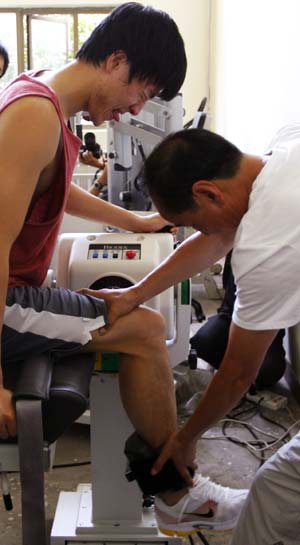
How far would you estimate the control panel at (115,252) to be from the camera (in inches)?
67.9

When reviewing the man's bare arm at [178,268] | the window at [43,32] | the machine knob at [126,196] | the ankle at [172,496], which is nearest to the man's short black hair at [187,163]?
the man's bare arm at [178,268]

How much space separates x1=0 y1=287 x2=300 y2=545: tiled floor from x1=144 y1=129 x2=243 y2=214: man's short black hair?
112 cm

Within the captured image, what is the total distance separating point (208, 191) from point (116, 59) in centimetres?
41

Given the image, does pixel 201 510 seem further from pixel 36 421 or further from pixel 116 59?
pixel 116 59

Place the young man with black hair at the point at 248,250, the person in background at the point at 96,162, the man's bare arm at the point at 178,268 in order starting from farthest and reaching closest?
the person in background at the point at 96,162 → the man's bare arm at the point at 178,268 → the young man with black hair at the point at 248,250

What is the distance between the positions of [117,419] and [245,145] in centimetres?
285

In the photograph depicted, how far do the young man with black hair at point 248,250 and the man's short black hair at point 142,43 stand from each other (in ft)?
0.79

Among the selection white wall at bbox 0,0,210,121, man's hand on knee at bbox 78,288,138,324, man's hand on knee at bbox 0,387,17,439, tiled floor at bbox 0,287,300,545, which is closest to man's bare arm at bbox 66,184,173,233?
man's hand on knee at bbox 78,288,138,324

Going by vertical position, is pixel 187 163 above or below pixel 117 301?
above

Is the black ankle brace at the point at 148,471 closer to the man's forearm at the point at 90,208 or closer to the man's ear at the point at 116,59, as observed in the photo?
the man's forearm at the point at 90,208

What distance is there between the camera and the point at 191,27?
597 centimetres

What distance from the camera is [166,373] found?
1351 mm

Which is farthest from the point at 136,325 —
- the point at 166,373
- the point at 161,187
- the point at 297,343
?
the point at 297,343

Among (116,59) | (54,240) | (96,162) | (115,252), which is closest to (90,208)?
(115,252)
